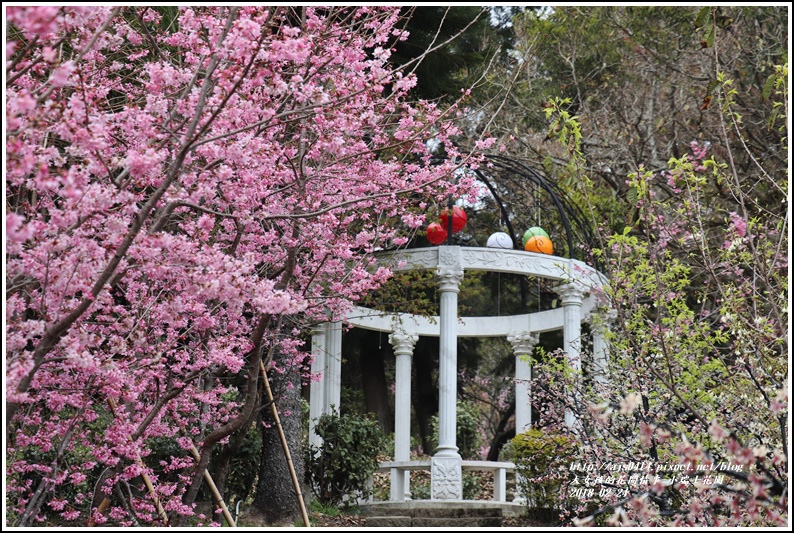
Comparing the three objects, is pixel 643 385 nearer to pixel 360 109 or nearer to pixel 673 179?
pixel 673 179

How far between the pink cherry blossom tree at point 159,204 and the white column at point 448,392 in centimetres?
245

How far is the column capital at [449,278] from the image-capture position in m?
11.1

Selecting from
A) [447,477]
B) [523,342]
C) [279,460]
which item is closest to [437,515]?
[447,477]

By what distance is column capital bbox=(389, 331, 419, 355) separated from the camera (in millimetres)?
13445

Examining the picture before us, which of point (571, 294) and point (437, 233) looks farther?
point (571, 294)

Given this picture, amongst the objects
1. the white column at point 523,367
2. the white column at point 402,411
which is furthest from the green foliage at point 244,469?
the white column at point 523,367

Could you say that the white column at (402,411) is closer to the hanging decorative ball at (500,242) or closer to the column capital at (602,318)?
the hanging decorative ball at (500,242)

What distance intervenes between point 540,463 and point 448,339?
1.86m

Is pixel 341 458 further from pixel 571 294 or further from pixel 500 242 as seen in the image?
pixel 571 294

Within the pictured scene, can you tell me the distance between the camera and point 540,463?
10133mm

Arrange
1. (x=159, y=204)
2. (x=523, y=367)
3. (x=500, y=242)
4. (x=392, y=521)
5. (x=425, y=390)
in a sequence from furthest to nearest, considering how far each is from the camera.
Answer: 1. (x=425, y=390)
2. (x=523, y=367)
3. (x=500, y=242)
4. (x=392, y=521)
5. (x=159, y=204)

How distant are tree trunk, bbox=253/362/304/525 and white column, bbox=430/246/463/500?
70.2 inches

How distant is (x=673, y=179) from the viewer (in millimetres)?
6184

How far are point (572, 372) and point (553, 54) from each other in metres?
8.78
